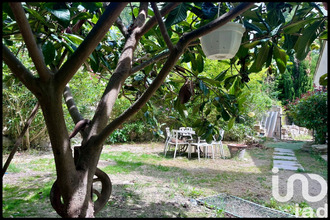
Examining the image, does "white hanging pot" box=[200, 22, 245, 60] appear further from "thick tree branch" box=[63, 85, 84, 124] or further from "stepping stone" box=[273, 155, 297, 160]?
"stepping stone" box=[273, 155, 297, 160]

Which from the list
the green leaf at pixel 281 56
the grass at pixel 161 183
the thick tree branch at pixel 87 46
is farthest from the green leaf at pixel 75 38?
the grass at pixel 161 183

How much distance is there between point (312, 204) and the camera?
2.78 meters

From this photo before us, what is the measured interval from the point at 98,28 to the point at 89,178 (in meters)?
0.59

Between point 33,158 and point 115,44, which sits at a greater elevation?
point 115,44

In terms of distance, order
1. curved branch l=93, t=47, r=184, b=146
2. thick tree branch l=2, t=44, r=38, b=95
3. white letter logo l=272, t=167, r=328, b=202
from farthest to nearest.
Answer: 1. white letter logo l=272, t=167, r=328, b=202
2. curved branch l=93, t=47, r=184, b=146
3. thick tree branch l=2, t=44, r=38, b=95

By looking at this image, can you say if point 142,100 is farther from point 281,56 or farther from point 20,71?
point 281,56

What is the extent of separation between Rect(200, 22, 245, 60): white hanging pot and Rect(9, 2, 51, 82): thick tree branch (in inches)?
25.3

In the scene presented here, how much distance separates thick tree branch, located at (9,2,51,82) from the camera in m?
0.74

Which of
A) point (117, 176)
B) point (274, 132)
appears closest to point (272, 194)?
point (117, 176)

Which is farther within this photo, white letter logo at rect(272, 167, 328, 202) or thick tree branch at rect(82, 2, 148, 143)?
white letter logo at rect(272, 167, 328, 202)

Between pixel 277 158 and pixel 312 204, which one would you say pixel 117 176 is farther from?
pixel 277 158

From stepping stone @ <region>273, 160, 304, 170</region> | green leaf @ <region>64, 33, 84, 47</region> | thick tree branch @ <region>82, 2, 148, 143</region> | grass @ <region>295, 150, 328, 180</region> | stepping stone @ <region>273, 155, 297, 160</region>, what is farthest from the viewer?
stepping stone @ <region>273, 155, 297, 160</region>

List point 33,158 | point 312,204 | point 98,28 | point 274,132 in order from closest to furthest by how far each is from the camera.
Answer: point 98,28 → point 312,204 → point 33,158 → point 274,132

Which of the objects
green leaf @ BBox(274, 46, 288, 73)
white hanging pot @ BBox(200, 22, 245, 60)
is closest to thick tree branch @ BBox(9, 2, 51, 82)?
white hanging pot @ BBox(200, 22, 245, 60)
